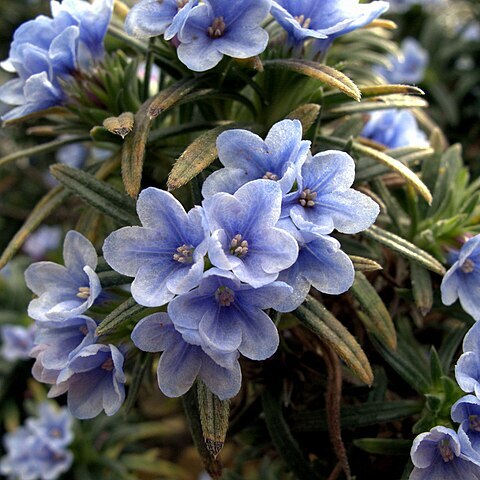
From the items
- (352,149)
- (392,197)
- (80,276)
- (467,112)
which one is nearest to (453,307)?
(392,197)

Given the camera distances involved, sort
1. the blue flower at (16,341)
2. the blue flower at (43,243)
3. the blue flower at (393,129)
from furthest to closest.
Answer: the blue flower at (43,243), the blue flower at (16,341), the blue flower at (393,129)

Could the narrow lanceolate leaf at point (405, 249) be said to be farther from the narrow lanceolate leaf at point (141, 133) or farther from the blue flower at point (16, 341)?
the blue flower at point (16, 341)

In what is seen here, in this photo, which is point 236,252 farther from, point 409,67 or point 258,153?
point 409,67

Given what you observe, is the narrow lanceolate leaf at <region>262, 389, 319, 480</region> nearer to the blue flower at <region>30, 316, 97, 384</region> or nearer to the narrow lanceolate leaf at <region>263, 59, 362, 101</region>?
the blue flower at <region>30, 316, 97, 384</region>

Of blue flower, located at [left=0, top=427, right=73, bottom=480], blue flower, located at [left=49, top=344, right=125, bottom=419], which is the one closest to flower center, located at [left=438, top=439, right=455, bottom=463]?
blue flower, located at [left=49, top=344, right=125, bottom=419]

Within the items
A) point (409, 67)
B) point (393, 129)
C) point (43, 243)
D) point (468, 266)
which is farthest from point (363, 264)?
point (43, 243)

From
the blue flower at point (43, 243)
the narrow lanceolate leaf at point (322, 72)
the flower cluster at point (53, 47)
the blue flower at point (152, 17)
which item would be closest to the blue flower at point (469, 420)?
the narrow lanceolate leaf at point (322, 72)
